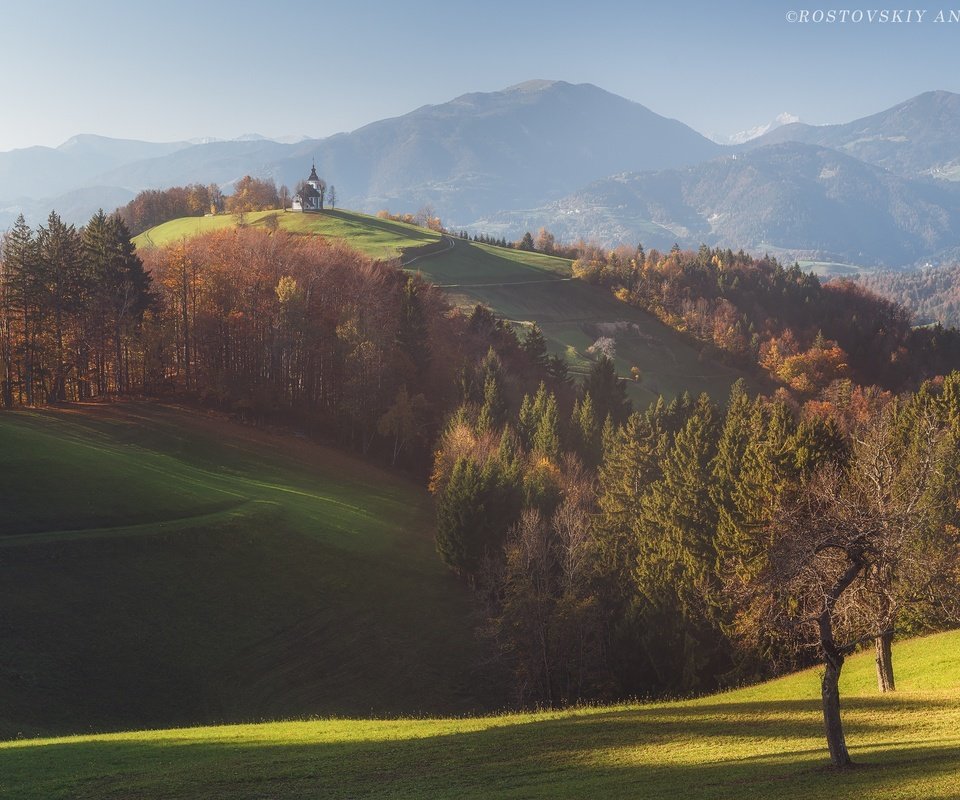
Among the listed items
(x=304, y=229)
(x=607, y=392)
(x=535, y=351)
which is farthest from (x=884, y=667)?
(x=304, y=229)

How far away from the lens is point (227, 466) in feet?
255

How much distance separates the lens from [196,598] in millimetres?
52781

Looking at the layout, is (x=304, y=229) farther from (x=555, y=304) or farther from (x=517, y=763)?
(x=517, y=763)

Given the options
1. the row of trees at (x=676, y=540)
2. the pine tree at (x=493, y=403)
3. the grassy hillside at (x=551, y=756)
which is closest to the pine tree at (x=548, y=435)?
the pine tree at (x=493, y=403)

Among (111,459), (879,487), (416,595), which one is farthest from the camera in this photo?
(111,459)

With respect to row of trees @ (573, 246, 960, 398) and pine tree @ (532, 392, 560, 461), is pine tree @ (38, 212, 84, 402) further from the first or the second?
row of trees @ (573, 246, 960, 398)

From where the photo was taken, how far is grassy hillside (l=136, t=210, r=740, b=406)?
15200 cm

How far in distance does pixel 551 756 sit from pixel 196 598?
110 ft

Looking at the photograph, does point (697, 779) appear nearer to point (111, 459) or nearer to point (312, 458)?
point (111, 459)

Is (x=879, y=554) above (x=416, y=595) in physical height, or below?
above

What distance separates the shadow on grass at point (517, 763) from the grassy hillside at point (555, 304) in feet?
342

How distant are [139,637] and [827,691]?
1583 inches

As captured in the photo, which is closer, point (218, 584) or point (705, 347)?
point (218, 584)

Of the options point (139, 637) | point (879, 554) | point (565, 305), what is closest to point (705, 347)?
point (565, 305)
